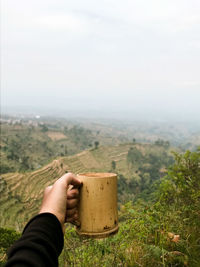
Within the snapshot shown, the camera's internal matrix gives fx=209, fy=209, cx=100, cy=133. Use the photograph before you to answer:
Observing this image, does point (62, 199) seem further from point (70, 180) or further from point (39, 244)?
point (39, 244)

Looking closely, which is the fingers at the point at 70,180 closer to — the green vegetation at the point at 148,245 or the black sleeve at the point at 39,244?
the black sleeve at the point at 39,244

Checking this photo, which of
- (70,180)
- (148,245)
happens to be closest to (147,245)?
(148,245)

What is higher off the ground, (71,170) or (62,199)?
(62,199)

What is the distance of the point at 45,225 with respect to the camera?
79 centimetres

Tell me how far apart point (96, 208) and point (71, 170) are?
116ft

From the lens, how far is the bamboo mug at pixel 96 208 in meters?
1.08

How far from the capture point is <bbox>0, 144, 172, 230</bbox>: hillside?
82.2 ft

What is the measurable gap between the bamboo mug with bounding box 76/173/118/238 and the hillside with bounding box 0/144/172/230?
1182cm

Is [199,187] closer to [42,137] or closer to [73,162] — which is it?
[73,162]

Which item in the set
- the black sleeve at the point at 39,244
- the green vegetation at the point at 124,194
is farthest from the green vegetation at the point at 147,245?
the black sleeve at the point at 39,244

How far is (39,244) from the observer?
70 cm

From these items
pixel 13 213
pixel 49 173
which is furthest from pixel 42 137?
pixel 13 213

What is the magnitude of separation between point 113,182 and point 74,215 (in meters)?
0.28

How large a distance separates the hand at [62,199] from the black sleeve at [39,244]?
0.23 ft
